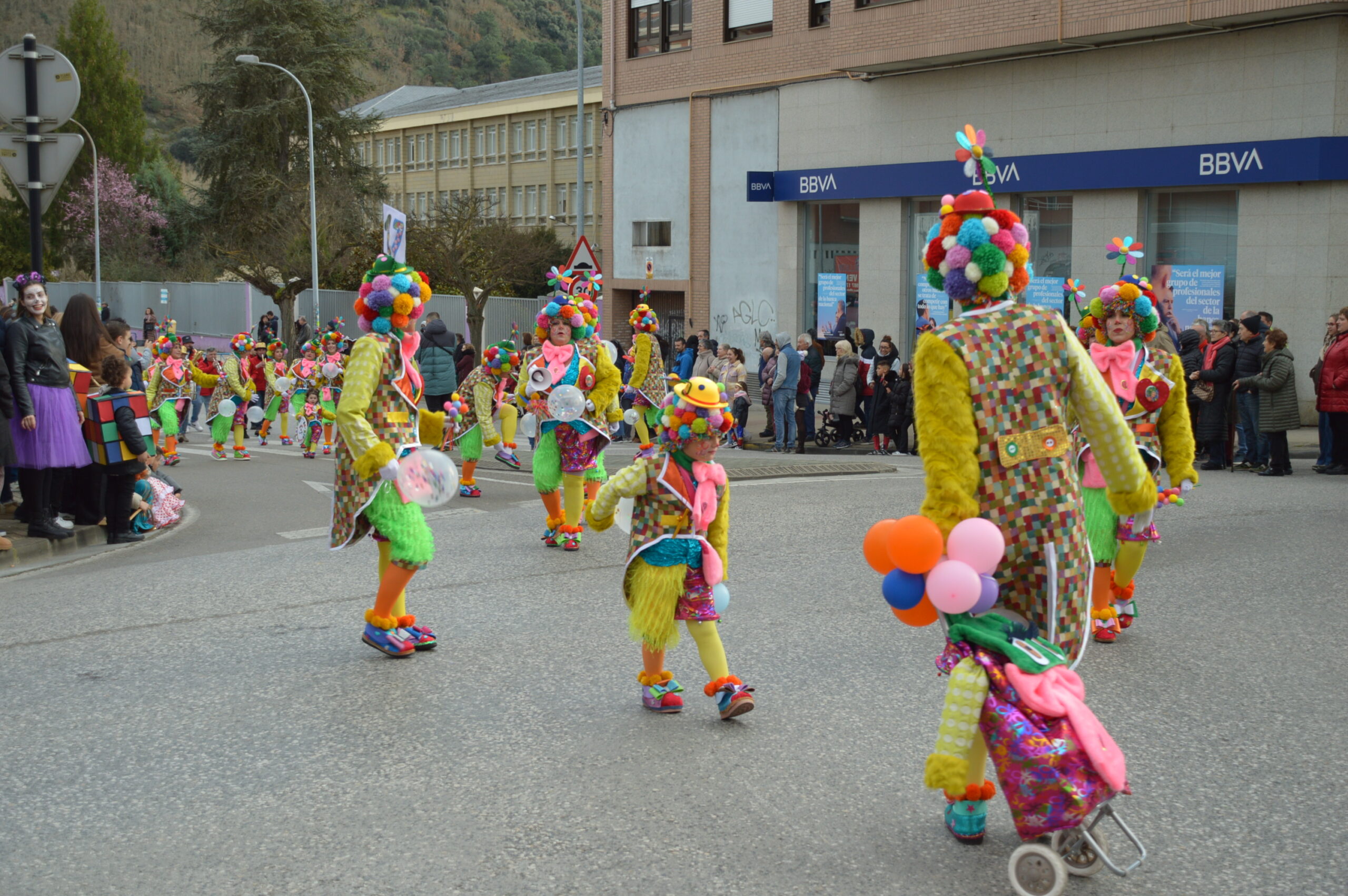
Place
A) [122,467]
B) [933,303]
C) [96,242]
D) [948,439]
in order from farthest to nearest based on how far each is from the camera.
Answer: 1. [96,242]
2. [933,303]
3. [122,467]
4. [948,439]

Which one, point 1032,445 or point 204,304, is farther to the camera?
point 204,304

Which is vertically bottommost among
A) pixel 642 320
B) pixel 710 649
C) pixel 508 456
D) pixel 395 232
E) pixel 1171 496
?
pixel 508 456

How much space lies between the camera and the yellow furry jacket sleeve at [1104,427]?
4328mm

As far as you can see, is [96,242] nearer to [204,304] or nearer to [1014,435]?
[204,304]

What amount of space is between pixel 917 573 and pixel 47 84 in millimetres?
8565

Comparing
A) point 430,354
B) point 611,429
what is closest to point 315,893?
point 611,429

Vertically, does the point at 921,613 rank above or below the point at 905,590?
below

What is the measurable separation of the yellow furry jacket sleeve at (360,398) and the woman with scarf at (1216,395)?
11107 mm

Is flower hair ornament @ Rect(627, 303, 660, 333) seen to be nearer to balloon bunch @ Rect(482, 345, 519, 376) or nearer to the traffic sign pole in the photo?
balloon bunch @ Rect(482, 345, 519, 376)

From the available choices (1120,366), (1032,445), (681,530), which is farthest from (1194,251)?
(1032,445)

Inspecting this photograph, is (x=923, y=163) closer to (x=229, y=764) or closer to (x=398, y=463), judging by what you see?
(x=398, y=463)

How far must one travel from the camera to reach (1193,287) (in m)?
20.3

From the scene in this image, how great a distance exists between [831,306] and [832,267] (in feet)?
2.61

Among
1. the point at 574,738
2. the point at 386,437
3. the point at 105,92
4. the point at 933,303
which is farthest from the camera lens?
the point at 105,92
